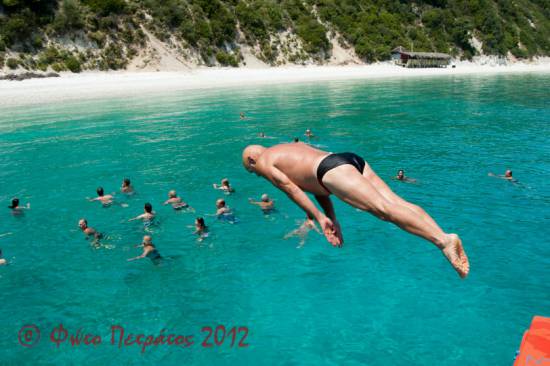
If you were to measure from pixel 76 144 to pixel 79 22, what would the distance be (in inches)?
1482

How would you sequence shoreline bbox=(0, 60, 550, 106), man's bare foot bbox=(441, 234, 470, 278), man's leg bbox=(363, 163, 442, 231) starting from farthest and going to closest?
shoreline bbox=(0, 60, 550, 106) < man's leg bbox=(363, 163, 442, 231) < man's bare foot bbox=(441, 234, 470, 278)

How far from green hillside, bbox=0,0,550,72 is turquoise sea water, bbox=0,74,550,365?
34.4 meters

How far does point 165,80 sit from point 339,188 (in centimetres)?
5405

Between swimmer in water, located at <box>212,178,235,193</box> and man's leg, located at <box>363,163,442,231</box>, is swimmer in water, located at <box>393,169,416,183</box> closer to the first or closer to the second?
swimmer in water, located at <box>212,178,235,193</box>

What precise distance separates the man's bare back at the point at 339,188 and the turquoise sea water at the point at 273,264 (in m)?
3.79

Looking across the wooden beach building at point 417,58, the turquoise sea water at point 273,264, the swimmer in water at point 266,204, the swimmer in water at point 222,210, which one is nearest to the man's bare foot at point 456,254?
the turquoise sea water at point 273,264

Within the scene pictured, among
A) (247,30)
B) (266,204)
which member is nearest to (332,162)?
(266,204)

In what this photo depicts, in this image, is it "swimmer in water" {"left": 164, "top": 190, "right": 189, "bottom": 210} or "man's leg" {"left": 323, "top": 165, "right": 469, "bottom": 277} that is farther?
"swimmer in water" {"left": 164, "top": 190, "right": 189, "bottom": 210}

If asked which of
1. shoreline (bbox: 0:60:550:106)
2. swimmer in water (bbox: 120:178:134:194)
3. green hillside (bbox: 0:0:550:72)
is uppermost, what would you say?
green hillside (bbox: 0:0:550:72)

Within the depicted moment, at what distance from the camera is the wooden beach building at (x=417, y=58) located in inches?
3305

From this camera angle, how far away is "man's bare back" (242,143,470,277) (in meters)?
5.05

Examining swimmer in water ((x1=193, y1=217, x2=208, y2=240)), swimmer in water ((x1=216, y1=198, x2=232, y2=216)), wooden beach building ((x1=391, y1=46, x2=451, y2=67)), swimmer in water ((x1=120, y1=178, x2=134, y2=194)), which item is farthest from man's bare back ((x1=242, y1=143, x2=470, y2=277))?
wooden beach building ((x1=391, y1=46, x2=451, y2=67))

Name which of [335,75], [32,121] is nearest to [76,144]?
[32,121]

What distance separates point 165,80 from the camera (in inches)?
2199
